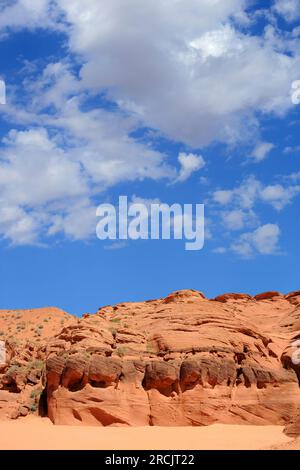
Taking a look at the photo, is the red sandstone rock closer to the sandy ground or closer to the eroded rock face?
the eroded rock face

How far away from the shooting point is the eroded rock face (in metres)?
19.6

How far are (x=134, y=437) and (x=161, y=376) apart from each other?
3.38 meters

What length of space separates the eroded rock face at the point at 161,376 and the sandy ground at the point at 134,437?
2.52 feet

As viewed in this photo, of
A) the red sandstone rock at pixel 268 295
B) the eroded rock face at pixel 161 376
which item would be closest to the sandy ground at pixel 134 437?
the eroded rock face at pixel 161 376

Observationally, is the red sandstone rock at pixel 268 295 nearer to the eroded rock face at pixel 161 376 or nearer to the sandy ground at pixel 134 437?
the eroded rock face at pixel 161 376

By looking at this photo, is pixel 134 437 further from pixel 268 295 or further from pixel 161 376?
pixel 268 295

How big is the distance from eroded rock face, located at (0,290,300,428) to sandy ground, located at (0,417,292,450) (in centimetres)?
77

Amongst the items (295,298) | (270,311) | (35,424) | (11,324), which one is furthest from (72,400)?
(11,324)

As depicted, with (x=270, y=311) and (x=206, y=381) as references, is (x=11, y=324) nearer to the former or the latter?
A: (x=270, y=311)

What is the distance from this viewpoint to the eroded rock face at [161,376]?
64.3 ft

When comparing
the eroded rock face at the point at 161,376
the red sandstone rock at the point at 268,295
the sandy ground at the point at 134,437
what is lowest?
the sandy ground at the point at 134,437

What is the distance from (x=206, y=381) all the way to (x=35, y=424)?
6346mm

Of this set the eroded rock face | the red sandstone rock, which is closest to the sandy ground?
the eroded rock face

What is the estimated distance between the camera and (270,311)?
45812 millimetres
